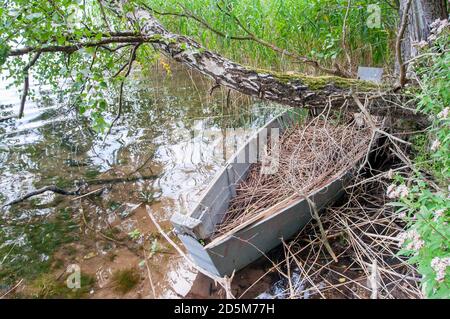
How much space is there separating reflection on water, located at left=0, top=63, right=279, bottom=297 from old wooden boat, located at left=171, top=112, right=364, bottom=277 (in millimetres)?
272

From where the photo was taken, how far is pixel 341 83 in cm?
289

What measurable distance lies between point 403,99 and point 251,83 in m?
1.23

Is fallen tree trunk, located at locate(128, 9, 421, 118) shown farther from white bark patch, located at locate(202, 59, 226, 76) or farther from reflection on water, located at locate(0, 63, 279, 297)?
reflection on water, located at locate(0, 63, 279, 297)

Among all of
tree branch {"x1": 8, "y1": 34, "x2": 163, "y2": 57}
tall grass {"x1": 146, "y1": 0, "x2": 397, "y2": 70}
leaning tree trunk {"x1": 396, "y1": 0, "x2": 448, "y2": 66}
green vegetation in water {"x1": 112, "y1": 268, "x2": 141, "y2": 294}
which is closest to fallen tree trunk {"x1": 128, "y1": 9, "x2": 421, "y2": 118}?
tree branch {"x1": 8, "y1": 34, "x2": 163, "y2": 57}

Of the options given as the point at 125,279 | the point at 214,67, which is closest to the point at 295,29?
the point at 214,67

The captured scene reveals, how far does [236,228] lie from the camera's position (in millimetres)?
2252

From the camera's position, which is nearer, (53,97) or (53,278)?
(53,278)

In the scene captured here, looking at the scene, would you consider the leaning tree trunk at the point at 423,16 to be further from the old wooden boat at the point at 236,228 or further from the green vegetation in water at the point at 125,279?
the green vegetation in water at the point at 125,279

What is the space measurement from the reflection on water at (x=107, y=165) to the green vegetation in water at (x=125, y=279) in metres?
0.13

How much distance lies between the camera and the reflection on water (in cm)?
292

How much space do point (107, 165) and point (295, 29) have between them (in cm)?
297

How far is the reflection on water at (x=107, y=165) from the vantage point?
9.59ft
